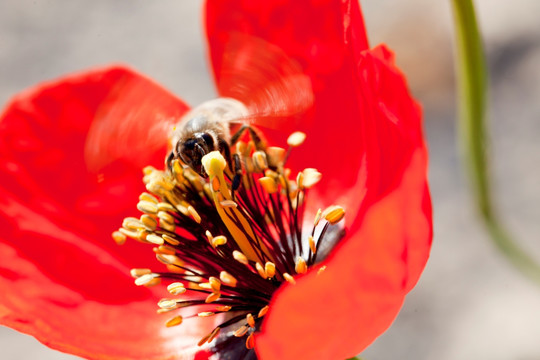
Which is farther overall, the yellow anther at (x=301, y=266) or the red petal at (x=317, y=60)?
the red petal at (x=317, y=60)

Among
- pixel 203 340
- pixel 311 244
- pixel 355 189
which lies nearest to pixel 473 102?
pixel 355 189

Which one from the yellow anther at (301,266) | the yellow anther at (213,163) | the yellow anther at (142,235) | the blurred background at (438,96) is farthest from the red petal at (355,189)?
the blurred background at (438,96)

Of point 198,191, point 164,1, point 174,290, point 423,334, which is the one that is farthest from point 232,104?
point 164,1

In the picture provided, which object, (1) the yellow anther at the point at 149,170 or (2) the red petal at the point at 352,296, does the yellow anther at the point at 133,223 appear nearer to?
(1) the yellow anther at the point at 149,170

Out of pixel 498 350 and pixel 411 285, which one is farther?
pixel 498 350

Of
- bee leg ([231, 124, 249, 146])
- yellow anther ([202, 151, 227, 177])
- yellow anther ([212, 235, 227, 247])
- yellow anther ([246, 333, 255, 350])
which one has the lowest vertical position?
yellow anther ([246, 333, 255, 350])

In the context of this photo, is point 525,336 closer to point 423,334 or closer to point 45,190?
point 423,334

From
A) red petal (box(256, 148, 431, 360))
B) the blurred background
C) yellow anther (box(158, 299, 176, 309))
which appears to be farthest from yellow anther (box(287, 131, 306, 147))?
the blurred background

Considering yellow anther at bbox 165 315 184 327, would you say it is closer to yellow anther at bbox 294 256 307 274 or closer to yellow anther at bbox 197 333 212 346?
yellow anther at bbox 197 333 212 346
